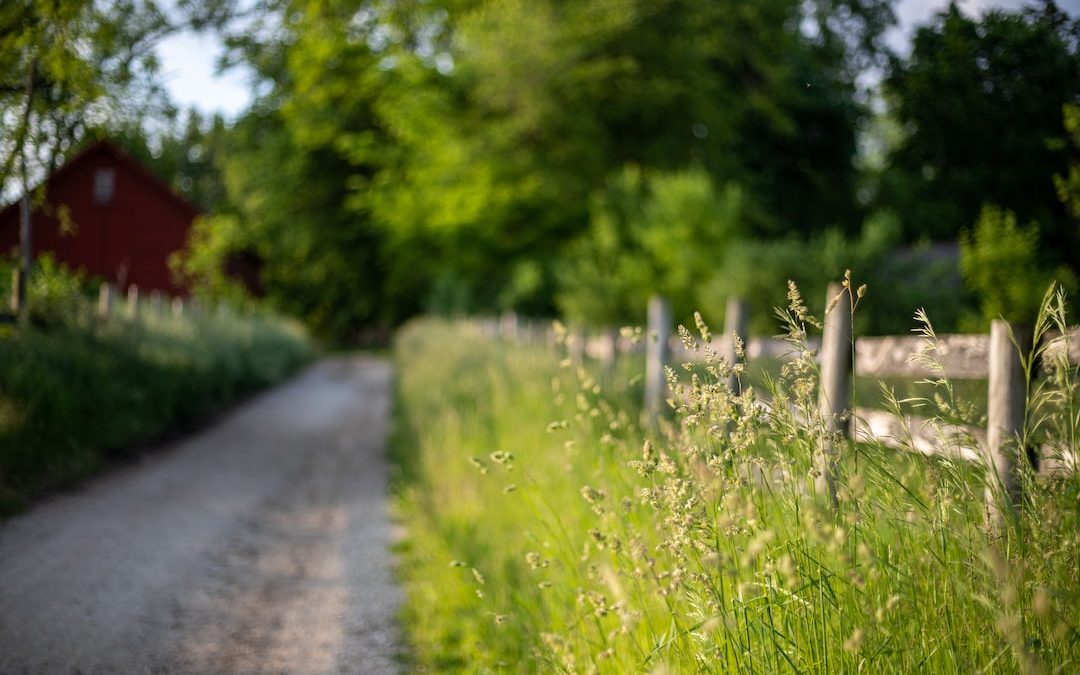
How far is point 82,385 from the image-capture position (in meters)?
9.18

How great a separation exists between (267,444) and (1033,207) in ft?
32.3

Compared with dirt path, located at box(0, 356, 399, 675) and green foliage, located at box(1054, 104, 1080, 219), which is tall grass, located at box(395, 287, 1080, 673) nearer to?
dirt path, located at box(0, 356, 399, 675)

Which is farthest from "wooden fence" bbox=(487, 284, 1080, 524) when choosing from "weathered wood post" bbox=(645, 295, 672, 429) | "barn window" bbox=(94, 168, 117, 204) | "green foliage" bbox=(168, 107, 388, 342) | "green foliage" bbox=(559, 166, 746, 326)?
"green foliage" bbox=(168, 107, 388, 342)

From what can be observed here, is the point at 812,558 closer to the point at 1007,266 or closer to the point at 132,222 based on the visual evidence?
the point at 1007,266

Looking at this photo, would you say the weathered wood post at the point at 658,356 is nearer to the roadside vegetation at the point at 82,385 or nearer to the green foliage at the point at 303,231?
the roadside vegetation at the point at 82,385

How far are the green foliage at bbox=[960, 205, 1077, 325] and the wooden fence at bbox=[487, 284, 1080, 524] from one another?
60.8 inches

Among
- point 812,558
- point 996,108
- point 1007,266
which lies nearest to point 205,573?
point 812,558

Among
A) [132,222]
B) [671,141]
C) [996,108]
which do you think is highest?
[671,141]

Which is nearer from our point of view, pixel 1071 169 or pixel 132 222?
pixel 1071 169

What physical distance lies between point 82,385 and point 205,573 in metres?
4.30

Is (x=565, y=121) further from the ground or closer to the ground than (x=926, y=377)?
further from the ground

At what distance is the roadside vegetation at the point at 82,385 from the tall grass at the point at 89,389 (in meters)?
0.01

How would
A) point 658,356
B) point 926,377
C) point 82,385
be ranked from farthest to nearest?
1. point 82,385
2. point 658,356
3. point 926,377

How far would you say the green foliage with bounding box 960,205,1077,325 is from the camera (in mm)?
5715
